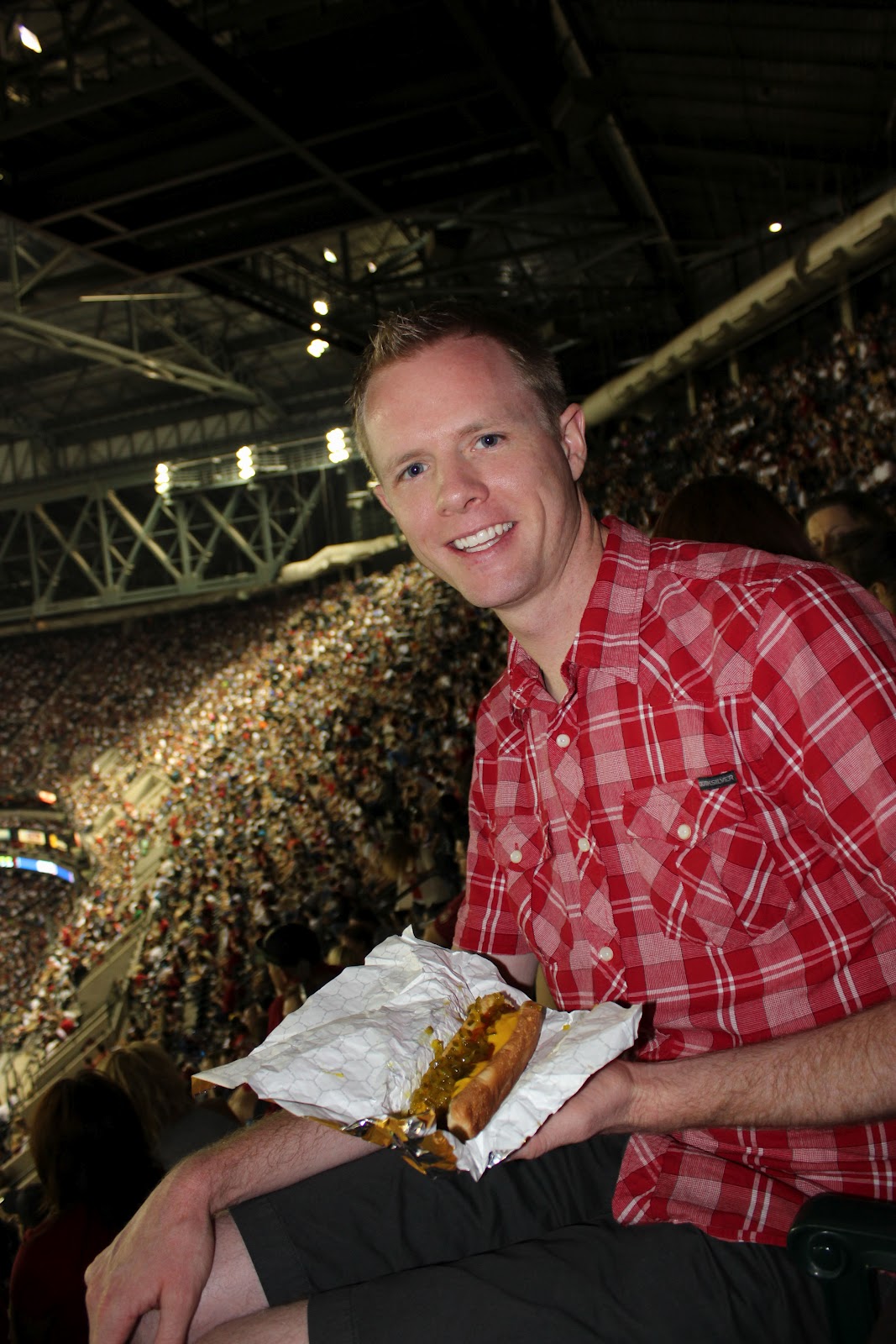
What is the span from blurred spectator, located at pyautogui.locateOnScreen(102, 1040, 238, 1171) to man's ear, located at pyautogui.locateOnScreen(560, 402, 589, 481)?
8.82ft

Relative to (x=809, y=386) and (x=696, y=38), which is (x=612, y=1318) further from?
(x=809, y=386)

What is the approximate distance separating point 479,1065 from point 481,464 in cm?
101

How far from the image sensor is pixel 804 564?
56.6 inches

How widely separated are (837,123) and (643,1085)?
11.5 meters

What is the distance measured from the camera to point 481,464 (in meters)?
1.77

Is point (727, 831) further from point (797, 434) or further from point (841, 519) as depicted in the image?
point (797, 434)

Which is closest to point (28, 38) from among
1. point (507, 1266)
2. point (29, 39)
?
point (29, 39)

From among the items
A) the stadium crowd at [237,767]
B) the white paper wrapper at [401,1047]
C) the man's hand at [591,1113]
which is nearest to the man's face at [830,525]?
the white paper wrapper at [401,1047]

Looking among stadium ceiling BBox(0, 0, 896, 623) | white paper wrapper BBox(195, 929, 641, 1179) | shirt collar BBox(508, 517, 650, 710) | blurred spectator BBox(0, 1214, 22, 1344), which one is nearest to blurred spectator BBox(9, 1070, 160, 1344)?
blurred spectator BBox(0, 1214, 22, 1344)

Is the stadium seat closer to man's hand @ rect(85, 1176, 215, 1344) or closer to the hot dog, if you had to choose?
the hot dog

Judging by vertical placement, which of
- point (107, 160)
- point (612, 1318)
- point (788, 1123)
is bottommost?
point (612, 1318)

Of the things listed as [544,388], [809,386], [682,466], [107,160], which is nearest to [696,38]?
[809,386]

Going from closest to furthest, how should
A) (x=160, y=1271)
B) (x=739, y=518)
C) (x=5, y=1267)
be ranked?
1. (x=160, y=1271)
2. (x=739, y=518)
3. (x=5, y=1267)

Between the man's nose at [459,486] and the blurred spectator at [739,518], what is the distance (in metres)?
0.76
